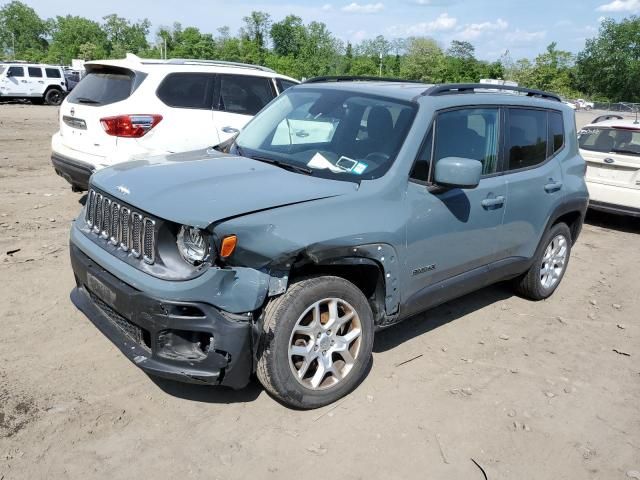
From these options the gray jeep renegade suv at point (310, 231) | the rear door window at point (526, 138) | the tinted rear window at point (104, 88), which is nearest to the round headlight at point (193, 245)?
the gray jeep renegade suv at point (310, 231)

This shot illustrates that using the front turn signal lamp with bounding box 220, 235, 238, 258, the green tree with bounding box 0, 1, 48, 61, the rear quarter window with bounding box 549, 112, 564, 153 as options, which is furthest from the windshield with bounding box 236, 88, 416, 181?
the green tree with bounding box 0, 1, 48, 61

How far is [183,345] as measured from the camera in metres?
3.06

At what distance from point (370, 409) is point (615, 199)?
633 centimetres

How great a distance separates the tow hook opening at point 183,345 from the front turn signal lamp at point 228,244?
0.46 metres

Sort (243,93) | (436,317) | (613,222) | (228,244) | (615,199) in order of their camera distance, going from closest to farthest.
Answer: (228,244)
(436,317)
(243,93)
(615,199)
(613,222)

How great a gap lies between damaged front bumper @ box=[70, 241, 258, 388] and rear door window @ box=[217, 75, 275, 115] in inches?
176

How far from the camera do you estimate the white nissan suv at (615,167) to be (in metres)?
8.09

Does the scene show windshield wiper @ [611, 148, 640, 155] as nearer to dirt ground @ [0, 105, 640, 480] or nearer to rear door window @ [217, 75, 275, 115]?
dirt ground @ [0, 105, 640, 480]

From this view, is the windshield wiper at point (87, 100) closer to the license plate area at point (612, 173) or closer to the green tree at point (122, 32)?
the license plate area at point (612, 173)

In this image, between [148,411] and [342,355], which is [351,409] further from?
[148,411]

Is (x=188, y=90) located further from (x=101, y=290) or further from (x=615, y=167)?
(x=615, y=167)

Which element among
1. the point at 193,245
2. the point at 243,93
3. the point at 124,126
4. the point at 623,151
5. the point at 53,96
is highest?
the point at 243,93

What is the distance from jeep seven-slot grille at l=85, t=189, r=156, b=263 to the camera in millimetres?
3172

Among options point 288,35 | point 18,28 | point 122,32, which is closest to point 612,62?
point 288,35
